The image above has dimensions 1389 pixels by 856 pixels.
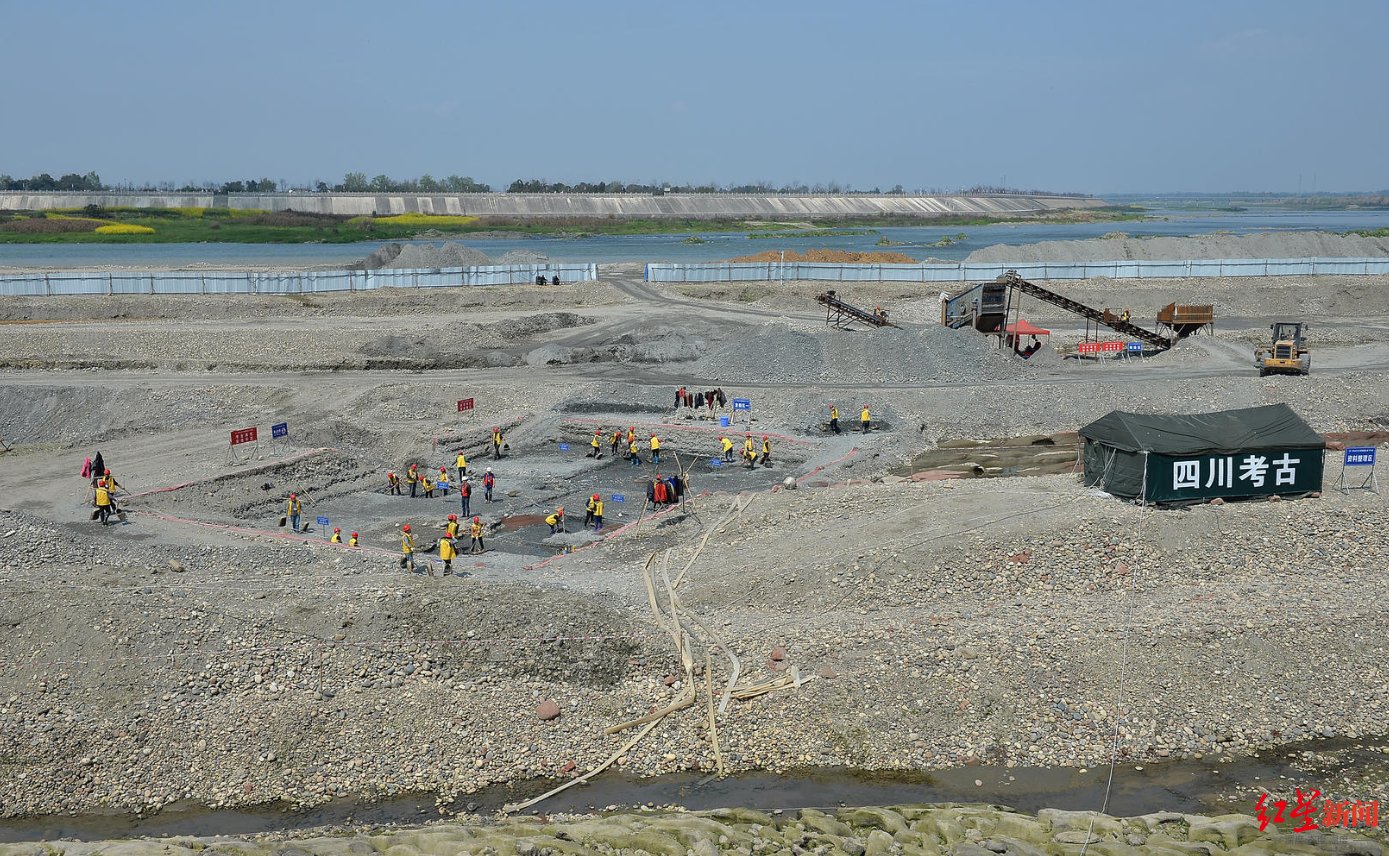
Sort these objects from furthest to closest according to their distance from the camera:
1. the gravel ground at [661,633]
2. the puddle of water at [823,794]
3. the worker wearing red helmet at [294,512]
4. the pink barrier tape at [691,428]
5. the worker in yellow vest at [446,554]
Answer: the pink barrier tape at [691,428] → the worker wearing red helmet at [294,512] → the worker in yellow vest at [446,554] → the gravel ground at [661,633] → the puddle of water at [823,794]

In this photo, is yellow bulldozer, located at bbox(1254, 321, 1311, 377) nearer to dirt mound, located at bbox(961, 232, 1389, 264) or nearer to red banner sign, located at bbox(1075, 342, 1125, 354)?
red banner sign, located at bbox(1075, 342, 1125, 354)

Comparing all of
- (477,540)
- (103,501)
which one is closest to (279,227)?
(103,501)

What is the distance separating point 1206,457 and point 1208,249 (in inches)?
3043

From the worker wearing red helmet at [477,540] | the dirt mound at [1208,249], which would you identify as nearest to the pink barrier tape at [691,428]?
the worker wearing red helmet at [477,540]

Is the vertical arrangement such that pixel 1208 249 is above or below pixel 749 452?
above

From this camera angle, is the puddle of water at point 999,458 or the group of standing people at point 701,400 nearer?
the puddle of water at point 999,458

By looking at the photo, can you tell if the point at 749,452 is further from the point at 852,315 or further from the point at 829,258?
the point at 829,258

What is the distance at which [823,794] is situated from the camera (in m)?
18.5

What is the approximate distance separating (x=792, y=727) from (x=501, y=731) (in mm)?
5106

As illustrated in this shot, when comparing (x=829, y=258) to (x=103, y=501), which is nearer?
(x=103, y=501)

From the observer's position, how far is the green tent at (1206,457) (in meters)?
27.1

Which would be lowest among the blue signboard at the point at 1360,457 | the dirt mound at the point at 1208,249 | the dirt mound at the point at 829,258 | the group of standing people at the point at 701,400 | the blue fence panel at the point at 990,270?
the group of standing people at the point at 701,400

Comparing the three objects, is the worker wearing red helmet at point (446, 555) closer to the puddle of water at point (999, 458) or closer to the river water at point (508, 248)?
the puddle of water at point (999, 458)

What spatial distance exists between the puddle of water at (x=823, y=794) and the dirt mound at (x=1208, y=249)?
75.3 metres
